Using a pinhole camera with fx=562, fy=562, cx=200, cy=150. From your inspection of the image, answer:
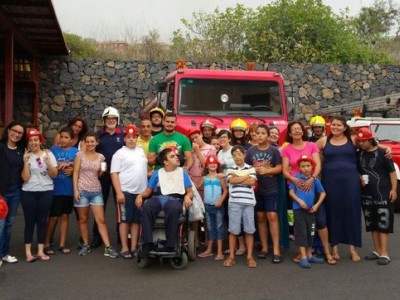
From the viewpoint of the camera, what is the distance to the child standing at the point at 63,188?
748 centimetres

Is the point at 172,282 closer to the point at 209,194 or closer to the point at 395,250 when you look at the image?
the point at 209,194

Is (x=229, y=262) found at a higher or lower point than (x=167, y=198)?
lower

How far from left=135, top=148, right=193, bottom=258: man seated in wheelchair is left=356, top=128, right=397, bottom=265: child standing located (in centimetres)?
226

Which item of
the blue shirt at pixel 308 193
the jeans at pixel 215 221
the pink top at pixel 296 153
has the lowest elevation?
the jeans at pixel 215 221

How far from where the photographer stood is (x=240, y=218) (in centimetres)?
709

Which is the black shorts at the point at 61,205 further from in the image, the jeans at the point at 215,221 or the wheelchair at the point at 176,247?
the jeans at the point at 215,221

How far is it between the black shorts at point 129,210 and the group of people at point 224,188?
0.04 feet

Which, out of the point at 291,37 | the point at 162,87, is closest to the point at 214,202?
the point at 162,87

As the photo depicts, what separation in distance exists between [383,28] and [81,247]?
3971 centimetres

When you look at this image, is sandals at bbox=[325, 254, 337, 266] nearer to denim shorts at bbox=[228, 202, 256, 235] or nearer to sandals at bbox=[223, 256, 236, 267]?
denim shorts at bbox=[228, 202, 256, 235]

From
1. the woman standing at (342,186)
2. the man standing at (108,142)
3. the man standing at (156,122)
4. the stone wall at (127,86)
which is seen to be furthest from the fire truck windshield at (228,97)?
the stone wall at (127,86)

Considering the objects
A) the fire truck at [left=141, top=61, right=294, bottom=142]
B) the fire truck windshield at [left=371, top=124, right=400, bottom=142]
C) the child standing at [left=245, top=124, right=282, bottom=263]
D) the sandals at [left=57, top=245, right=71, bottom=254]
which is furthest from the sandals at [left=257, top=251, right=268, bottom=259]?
the fire truck windshield at [left=371, top=124, right=400, bottom=142]

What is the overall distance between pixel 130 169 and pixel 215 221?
1317mm

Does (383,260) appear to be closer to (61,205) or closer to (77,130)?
(61,205)
